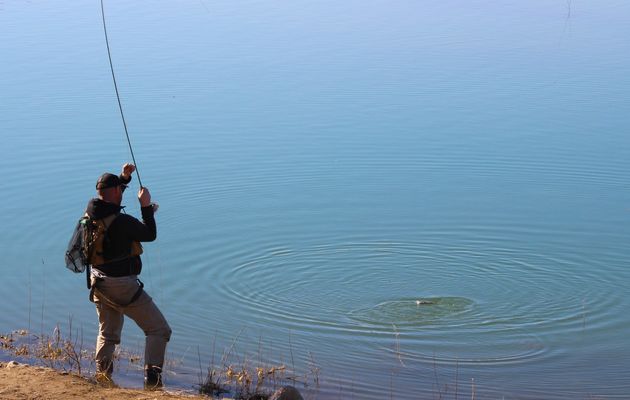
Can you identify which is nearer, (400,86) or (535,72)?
(400,86)

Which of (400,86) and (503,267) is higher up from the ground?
(400,86)

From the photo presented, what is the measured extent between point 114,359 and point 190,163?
684 centimetres

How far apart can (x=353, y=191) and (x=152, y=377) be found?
6.55 meters

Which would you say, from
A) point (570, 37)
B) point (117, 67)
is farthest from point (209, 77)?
point (570, 37)

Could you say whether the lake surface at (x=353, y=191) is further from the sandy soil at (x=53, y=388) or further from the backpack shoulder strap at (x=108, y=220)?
the backpack shoulder strap at (x=108, y=220)

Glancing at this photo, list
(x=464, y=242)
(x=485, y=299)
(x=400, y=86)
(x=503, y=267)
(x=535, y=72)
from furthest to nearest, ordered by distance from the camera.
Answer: (x=535, y=72)
(x=400, y=86)
(x=464, y=242)
(x=503, y=267)
(x=485, y=299)

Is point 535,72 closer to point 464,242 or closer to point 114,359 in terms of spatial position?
point 464,242

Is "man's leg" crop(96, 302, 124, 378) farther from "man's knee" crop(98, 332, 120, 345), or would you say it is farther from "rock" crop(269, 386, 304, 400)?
"rock" crop(269, 386, 304, 400)

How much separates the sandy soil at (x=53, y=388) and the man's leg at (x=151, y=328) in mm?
345

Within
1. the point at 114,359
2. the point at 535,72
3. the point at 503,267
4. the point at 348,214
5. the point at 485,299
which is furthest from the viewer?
the point at 535,72

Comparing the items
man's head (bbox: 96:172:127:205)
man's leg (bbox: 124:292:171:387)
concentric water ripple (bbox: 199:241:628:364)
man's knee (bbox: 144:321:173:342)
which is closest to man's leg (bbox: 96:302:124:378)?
man's leg (bbox: 124:292:171:387)

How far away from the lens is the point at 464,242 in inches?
465

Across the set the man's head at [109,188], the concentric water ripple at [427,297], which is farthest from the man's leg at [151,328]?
the concentric water ripple at [427,297]

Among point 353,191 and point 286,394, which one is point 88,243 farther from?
point 353,191
